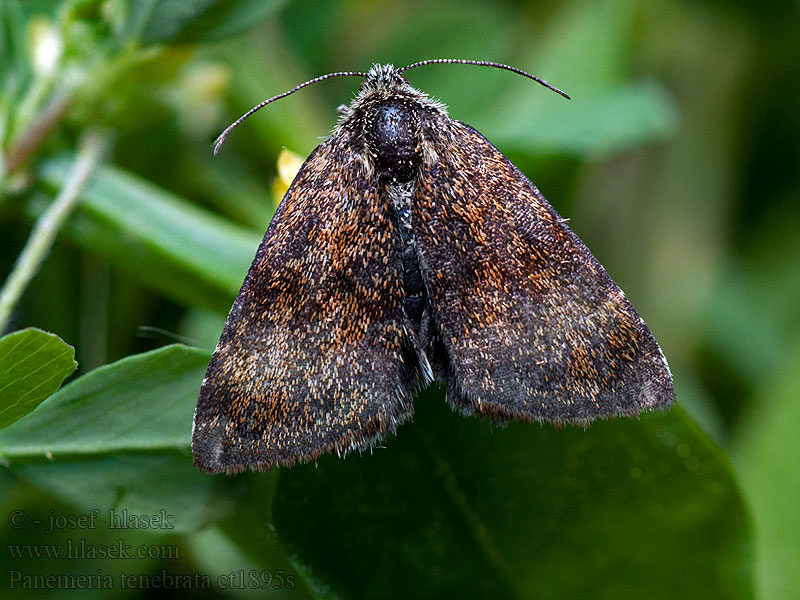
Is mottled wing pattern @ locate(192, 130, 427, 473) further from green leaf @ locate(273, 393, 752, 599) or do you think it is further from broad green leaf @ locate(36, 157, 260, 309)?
broad green leaf @ locate(36, 157, 260, 309)

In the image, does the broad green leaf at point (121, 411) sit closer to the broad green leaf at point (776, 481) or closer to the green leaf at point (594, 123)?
the green leaf at point (594, 123)

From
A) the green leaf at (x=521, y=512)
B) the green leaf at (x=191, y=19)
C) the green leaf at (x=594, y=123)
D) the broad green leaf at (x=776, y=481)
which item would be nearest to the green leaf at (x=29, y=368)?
the green leaf at (x=521, y=512)

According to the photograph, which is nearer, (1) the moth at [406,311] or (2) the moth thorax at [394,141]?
(1) the moth at [406,311]

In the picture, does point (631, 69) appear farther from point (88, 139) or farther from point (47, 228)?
point (47, 228)

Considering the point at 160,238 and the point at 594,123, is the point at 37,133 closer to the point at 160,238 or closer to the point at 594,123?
the point at 160,238

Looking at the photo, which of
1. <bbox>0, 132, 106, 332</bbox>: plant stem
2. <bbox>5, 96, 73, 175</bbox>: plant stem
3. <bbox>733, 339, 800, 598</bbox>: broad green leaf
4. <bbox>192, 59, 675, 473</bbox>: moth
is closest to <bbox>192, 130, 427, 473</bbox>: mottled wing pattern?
<bbox>192, 59, 675, 473</bbox>: moth

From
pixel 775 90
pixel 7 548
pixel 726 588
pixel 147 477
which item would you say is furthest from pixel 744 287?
pixel 7 548

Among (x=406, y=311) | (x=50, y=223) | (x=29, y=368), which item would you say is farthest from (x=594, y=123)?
(x=29, y=368)
